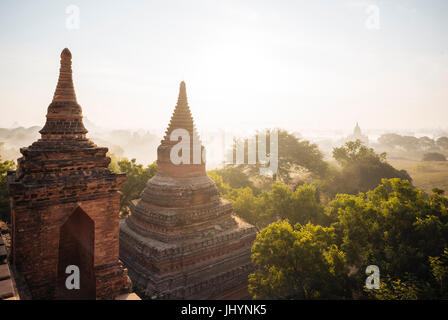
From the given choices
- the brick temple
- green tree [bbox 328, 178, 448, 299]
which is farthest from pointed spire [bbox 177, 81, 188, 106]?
green tree [bbox 328, 178, 448, 299]

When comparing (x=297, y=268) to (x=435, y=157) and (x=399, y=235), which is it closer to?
(x=399, y=235)

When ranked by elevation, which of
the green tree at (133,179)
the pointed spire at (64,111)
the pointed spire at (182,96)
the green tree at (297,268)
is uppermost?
the pointed spire at (182,96)

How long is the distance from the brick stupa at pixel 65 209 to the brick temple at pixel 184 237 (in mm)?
6119

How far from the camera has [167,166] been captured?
18.7m

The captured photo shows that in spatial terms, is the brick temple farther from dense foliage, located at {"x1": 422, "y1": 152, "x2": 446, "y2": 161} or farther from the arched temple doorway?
dense foliage, located at {"x1": 422, "y1": 152, "x2": 446, "y2": 161}

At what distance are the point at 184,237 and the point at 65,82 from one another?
34.4 ft

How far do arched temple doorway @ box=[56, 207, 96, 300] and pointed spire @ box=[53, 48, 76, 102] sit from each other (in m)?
4.29

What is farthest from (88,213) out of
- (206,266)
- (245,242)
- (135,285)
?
(245,242)

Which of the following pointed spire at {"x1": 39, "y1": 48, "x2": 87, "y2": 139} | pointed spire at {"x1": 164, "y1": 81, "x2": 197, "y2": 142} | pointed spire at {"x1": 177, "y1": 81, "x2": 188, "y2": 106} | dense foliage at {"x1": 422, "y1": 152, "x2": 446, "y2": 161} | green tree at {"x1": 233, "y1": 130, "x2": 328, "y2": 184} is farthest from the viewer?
dense foliage at {"x1": 422, "y1": 152, "x2": 446, "y2": 161}

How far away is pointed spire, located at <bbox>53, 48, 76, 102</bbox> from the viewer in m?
9.96

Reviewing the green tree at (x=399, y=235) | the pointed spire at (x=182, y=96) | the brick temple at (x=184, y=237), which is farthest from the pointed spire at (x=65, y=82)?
the green tree at (x=399, y=235)

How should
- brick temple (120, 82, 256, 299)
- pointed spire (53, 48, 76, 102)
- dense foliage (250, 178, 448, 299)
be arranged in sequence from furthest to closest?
brick temple (120, 82, 256, 299) < dense foliage (250, 178, 448, 299) < pointed spire (53, 48, 76, 102)

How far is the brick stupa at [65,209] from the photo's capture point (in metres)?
7.81

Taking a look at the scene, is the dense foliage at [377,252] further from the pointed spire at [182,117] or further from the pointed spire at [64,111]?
the pointed spire at [64,111]
